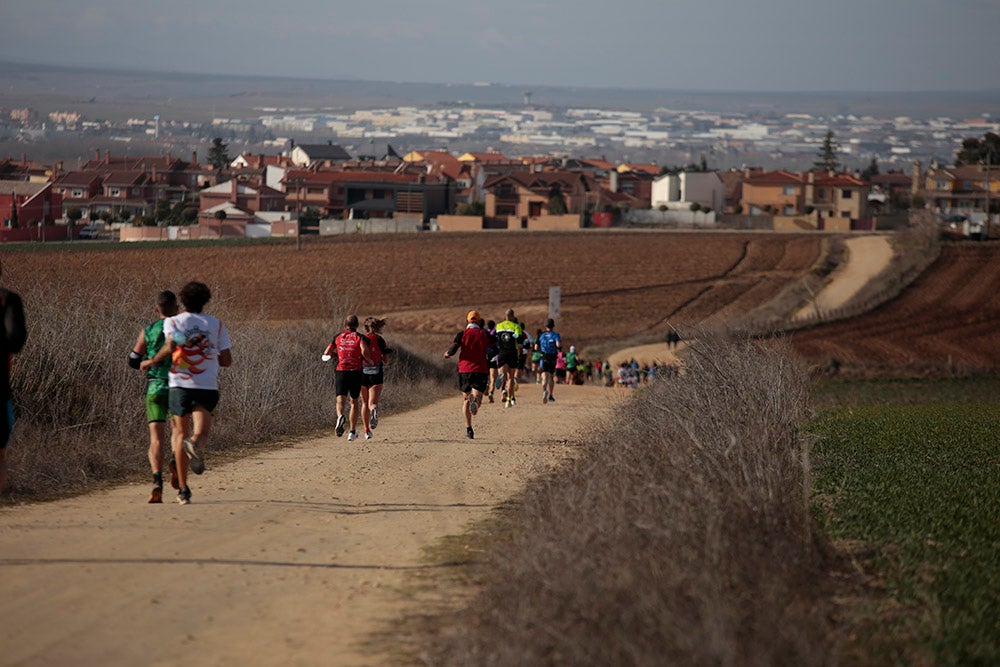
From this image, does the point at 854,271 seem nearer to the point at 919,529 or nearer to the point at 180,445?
the point at 919,529

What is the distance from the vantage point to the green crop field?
616cm

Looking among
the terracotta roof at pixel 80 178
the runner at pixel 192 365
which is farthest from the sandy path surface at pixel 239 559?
the terracotta roof at pixel 80 178

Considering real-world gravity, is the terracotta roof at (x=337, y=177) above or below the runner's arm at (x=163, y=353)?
below

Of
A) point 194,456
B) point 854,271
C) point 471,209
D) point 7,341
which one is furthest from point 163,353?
point 471,209

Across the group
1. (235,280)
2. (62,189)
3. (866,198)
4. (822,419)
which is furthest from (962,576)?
(866,198)

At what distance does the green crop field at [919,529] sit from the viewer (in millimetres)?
6164

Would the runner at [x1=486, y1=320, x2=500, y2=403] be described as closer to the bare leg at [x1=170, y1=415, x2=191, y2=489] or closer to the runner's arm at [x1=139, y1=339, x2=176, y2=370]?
the bare leg at [x1=170, y1=415, x2=191, y2=489]

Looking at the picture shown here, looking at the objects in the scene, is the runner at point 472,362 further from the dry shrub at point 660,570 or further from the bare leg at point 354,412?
the dry shrub at point 660,570

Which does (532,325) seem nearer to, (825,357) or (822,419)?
(825,357)

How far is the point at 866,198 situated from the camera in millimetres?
119188

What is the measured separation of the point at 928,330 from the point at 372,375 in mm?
39781

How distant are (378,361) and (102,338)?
10.6 ft

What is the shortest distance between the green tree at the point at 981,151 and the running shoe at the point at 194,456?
148892mm

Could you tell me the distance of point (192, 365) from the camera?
9.85 meters
